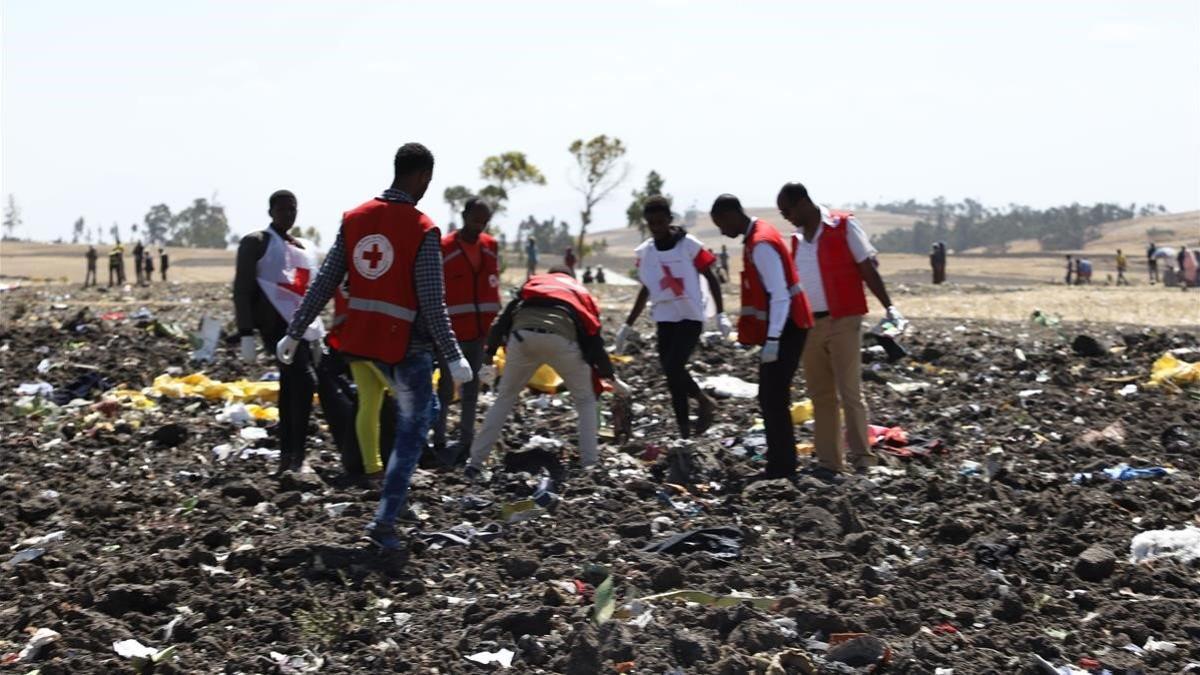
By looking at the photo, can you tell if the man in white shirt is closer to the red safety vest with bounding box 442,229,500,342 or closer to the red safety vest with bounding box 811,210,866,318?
the red safety vest with bounding box 811,210,866,318

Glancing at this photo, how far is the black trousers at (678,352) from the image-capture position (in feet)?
26.6

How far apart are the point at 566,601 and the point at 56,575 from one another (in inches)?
85.5

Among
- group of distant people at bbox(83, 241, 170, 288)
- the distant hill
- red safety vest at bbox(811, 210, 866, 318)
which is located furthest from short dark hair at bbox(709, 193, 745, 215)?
the distant hill

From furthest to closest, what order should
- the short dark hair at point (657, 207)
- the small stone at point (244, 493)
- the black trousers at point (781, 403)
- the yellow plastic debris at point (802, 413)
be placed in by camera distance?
the yellow plastic debris at point (802, 413) < the short dark hair at point (657, 207) < the black trousers at point (781, 403) < the small stone at point (244, 493)

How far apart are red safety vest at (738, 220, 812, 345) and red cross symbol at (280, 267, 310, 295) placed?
2.38 metres

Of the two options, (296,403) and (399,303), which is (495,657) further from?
(296,403)

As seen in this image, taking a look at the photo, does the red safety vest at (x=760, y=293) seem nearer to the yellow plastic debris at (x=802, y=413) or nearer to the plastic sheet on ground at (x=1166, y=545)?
the plastic sheet on ground at (x=1166, y=545)

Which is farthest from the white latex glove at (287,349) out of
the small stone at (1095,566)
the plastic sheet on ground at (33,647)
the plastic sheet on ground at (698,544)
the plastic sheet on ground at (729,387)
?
the plastic sheet on ground at (729,387)

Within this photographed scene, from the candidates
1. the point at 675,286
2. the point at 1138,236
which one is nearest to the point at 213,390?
the point at 675,286

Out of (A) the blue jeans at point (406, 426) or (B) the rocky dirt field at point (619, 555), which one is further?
(A) the blue jeans at point (406, 426)

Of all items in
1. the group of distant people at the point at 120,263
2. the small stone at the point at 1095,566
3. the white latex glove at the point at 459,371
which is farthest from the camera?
the group of distant people at the point at 120,263

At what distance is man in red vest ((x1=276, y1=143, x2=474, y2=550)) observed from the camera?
18.6 feet

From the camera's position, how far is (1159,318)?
738 inches

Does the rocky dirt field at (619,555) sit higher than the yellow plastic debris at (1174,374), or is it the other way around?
the yellow plastic debris at (1174,374)
